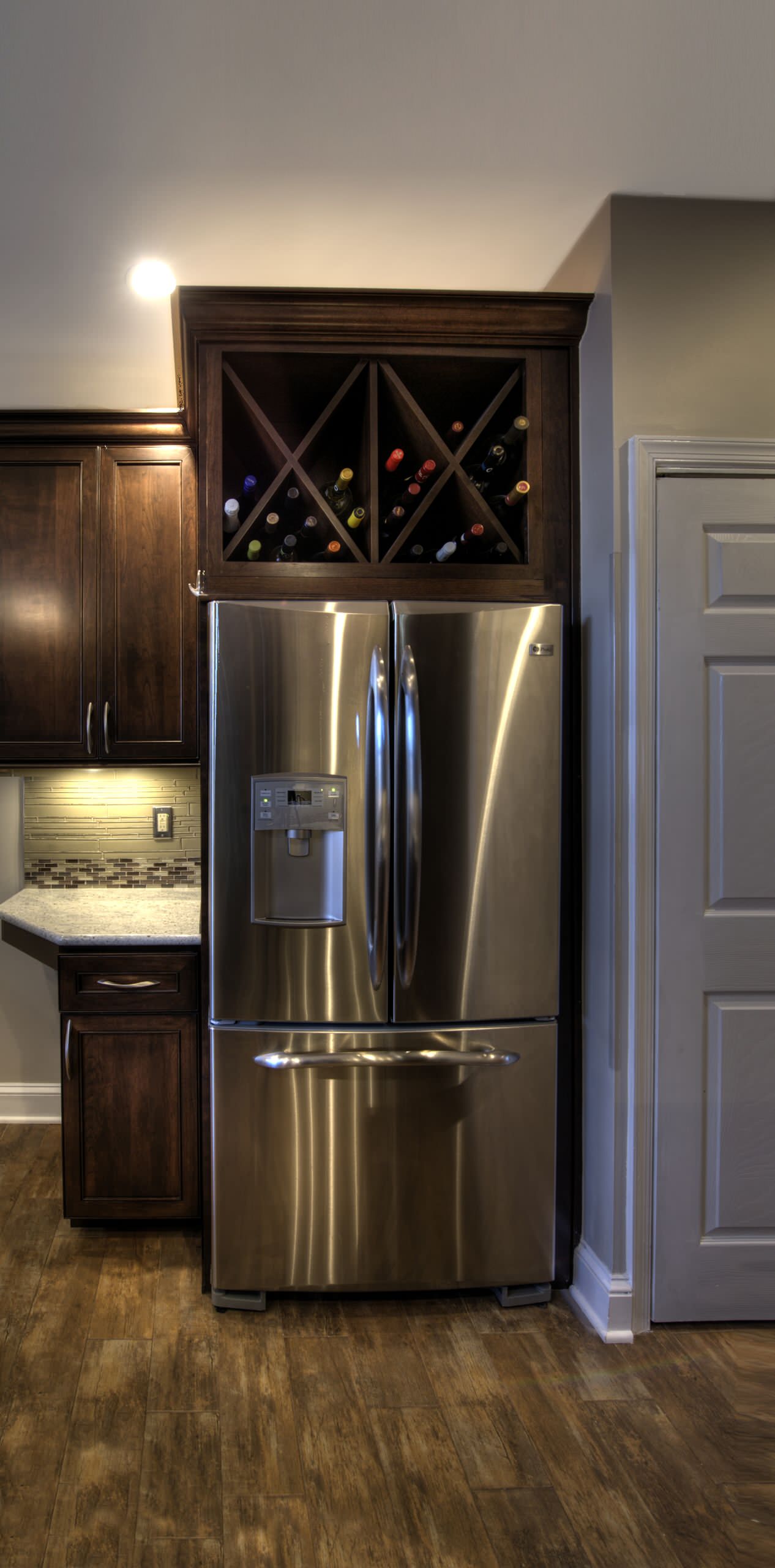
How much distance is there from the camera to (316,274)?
2582 mm

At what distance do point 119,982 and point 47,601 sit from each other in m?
1.32

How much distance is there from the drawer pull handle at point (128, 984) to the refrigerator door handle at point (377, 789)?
0.83 meters

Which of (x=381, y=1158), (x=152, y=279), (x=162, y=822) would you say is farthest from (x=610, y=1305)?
(x=152, y=279)

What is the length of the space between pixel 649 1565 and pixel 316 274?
9.33 ft

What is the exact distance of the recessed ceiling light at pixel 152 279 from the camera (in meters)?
2.50

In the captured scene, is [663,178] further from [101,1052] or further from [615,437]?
[101,1052]

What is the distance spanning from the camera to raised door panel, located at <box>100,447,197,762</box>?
10.9 feet

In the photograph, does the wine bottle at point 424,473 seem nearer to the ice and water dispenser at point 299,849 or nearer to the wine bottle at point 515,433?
the wine bottle at point 515,433

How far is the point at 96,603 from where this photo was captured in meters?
3.32

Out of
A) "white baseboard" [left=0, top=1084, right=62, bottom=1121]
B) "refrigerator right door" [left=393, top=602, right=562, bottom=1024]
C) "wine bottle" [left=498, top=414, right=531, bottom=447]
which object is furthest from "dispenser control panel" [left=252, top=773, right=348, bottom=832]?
"white baseboard" [left=0, top=1084, right=62, bottom=1121]

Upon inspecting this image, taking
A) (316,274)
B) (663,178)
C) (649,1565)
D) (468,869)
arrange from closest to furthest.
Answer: (649,1565) < (663,178) < (468,869) < (316,274)

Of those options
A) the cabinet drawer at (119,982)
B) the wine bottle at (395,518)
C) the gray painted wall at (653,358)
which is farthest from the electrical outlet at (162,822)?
the gray painted wall at (653,358)

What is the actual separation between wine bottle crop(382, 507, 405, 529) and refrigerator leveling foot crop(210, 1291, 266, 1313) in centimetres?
193

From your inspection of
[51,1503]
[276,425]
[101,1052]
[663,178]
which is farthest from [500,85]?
[51,1503]
